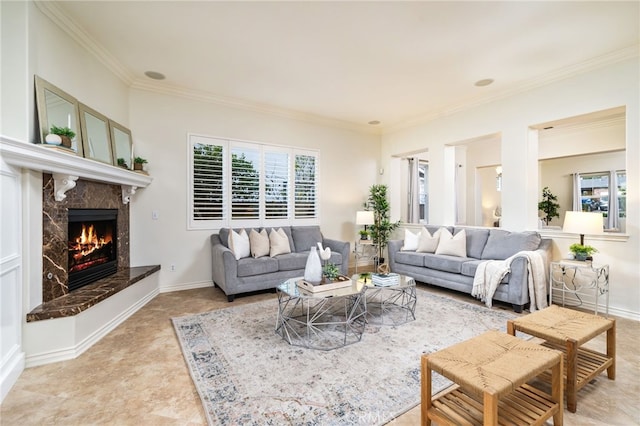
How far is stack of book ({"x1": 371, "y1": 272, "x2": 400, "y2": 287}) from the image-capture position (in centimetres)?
320

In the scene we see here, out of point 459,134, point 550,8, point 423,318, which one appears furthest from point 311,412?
point 459,134

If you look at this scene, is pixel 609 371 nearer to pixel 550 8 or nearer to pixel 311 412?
pixel 311 412

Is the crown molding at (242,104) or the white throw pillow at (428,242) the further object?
the white throw pillow at (428,242)

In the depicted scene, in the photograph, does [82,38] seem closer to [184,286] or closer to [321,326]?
[184,286]

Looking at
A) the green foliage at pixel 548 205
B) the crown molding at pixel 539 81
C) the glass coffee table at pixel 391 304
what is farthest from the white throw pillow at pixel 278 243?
the green foliage at pixel 548 205

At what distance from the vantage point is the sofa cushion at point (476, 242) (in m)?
4.38

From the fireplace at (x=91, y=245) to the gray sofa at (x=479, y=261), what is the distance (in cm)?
410

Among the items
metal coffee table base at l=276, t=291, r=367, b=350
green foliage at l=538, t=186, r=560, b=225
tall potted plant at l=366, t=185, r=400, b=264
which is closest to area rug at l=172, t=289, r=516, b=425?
metal coffee table base at l=276, t=291, r=367, b=350

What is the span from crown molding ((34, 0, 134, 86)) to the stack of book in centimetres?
393

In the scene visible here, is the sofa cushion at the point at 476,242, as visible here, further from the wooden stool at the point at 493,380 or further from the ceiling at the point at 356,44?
the wooden stool at the point at 493,380

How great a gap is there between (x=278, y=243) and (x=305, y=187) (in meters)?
1.46

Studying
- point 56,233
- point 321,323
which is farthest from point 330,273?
point 56,233

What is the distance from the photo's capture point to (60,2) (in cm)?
263

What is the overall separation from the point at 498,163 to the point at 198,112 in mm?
6760
